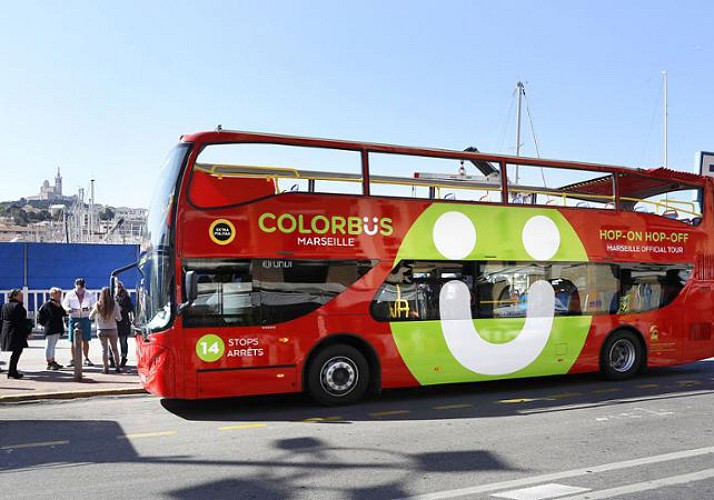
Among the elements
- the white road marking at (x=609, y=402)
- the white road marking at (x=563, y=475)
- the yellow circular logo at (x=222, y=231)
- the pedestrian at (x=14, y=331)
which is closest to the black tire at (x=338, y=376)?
the yellow circular logo at (x=222, y=231)

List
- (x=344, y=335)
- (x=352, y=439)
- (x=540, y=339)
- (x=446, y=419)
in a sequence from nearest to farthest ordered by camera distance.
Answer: (x=352, y=439) < (x=446, y=419) < (x=344, y=335) < (x=540, y=339)

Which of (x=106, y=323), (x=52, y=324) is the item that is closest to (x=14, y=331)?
(x=52, y=324)

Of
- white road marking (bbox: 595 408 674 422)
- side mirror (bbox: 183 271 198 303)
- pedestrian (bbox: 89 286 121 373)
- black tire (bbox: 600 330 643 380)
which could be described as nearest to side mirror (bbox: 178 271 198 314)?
side mirror (bbox: 183 271 198 303)

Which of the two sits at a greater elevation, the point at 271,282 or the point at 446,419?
the point at 271,282

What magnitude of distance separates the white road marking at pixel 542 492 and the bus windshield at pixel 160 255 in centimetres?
508

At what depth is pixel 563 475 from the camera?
5824mm

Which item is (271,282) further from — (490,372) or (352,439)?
(490,372)

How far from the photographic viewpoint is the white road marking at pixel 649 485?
5227 millimetres

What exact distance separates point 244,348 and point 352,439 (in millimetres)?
2221

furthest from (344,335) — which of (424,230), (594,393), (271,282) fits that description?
(594,393)

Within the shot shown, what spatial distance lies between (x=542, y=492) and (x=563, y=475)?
610mm

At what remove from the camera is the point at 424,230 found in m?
10.2

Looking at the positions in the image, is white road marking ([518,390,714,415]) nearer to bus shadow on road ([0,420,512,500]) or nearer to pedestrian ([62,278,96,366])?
bus shadow on road ([0,420,512,500])

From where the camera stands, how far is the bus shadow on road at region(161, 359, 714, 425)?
899cm
